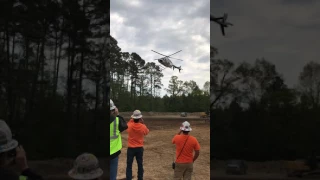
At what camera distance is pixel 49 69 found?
125 inches

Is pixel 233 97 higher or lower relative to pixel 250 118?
higher

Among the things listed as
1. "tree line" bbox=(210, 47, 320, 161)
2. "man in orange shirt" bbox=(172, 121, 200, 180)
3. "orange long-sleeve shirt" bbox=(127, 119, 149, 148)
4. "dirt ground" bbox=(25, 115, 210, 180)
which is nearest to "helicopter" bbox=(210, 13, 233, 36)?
"tree line" bbox=(210, 47, 320, 161)

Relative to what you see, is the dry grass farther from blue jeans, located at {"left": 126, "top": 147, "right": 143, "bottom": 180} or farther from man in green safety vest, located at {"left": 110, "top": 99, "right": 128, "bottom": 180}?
man in green safety vest, located at {"left": 110, "top": 99, "right": 128, "bottom": 180}

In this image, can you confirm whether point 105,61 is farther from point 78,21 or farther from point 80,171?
point 80,171

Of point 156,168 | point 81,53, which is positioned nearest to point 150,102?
point 156,168

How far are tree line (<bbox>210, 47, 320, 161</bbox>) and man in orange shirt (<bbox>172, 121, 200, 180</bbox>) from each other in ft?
5.18

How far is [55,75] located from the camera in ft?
10.5

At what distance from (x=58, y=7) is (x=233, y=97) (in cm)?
190

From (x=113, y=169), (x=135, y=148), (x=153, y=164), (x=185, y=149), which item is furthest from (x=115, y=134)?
(x=153, y=164)

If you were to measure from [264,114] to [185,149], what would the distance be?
177cm

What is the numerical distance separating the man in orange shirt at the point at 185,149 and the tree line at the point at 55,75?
69.0 inches

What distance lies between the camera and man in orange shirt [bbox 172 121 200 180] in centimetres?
464

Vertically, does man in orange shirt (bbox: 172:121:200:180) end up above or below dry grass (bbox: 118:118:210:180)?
above

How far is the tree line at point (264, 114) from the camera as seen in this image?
3.06 metres
